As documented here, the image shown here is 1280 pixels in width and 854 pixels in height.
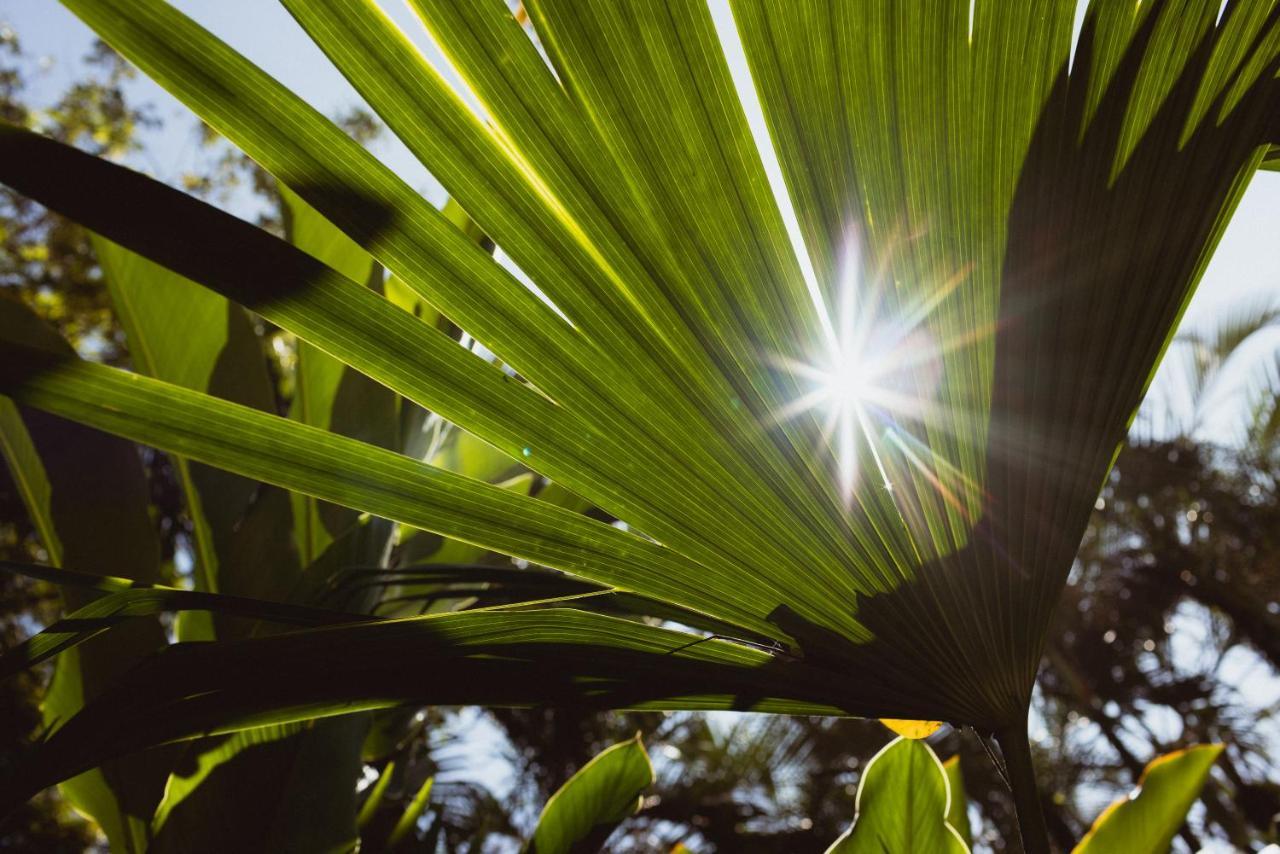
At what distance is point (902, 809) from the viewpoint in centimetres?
94

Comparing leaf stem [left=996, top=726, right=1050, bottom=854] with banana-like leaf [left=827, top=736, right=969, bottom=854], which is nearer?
leaf stem [left=996, top=726, right=1050, bottom=854]

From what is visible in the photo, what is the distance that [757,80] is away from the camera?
26.1 inches

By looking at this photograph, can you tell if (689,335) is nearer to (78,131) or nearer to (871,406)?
(871,406)

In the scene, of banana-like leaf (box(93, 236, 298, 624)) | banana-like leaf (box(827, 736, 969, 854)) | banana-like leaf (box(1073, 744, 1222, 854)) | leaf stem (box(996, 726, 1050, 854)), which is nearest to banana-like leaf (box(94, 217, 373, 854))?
banana-like leaf (box(93, 236, 298, 624))

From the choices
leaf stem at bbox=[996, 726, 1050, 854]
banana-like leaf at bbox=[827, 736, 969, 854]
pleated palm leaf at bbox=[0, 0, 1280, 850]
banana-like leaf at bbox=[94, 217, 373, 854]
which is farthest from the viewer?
banana-like leaf at bbox=[94, 217, 373, 854]

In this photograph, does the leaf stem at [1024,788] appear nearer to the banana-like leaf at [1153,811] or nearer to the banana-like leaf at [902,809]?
the banana-like leaf at [902,809]

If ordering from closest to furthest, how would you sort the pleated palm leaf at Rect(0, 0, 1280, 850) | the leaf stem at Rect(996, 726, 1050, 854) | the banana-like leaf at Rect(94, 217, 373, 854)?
1. the pleated palm leaf at Rect(0, 0, 1280, 850)
2. the leaf stem at Rect(996, 726, 1050, 854)
3. the banana-like leaf at Rect(94, 217, 373, 854)

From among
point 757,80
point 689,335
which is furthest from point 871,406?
point 757,80

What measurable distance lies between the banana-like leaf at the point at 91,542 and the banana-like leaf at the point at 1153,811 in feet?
4.30

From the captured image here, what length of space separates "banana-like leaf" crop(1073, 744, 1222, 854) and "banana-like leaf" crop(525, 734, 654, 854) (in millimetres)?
649

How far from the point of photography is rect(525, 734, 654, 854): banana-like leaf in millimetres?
1273

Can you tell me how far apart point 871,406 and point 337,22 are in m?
0.58

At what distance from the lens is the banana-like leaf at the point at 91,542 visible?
115 cm

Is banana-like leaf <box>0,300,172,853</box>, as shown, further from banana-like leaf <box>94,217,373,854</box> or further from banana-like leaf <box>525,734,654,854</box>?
banana-like leaf <box>525,734,654,854</box>
